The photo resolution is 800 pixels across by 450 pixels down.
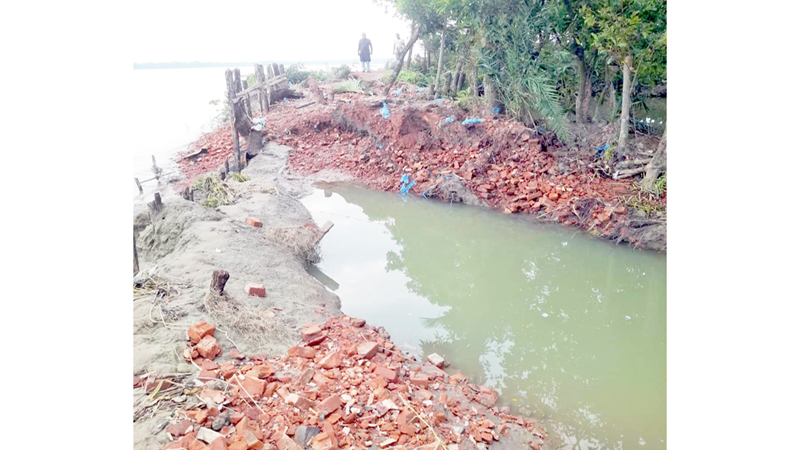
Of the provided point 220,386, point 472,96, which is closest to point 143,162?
point 472,96

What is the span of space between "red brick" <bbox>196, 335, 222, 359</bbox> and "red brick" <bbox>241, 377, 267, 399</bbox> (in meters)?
0.50

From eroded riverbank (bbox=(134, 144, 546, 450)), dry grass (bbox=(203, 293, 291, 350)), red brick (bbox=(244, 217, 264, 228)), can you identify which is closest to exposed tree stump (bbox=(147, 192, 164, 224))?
eroded riverbank (bbox=(134, 144, 546, 450))

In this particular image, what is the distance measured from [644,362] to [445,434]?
2323 mm

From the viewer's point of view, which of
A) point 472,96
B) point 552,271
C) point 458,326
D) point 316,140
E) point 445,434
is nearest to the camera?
point 445,434

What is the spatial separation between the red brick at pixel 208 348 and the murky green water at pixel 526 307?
1754mm

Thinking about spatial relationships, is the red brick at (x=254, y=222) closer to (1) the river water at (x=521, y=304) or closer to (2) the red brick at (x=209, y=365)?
(1) the river water at (x=521, y=304)

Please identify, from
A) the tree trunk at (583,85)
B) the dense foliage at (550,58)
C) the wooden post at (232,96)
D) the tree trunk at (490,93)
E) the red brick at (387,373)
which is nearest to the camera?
the red brick at (387,373)

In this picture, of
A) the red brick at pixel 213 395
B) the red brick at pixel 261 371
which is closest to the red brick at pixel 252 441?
the red brick at pixel 213 395

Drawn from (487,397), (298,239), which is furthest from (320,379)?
(298,239)

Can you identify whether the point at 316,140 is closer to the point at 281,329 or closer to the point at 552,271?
the point at 552,271

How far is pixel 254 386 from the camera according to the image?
2992mm

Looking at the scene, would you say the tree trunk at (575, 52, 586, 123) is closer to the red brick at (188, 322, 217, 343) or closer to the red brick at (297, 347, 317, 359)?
the red brick at (297, 347, 317, 359)

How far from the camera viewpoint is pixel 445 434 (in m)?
3.02

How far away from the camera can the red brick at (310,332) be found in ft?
12.6
